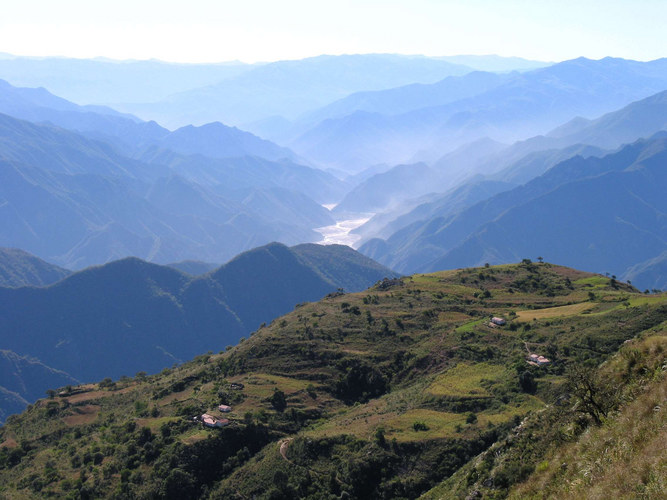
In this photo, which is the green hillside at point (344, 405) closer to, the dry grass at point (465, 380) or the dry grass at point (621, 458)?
the dry grass at point (465, 380)

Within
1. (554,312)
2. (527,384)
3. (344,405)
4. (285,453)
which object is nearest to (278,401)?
(344,405)

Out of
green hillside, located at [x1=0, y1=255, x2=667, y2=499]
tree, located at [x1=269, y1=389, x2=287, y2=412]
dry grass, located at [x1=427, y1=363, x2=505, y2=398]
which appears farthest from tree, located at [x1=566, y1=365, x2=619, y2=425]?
tree, located at [x1=269, y1=389, x2=287, y2=412]

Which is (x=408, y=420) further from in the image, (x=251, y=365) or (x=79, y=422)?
(x=79, y=422)

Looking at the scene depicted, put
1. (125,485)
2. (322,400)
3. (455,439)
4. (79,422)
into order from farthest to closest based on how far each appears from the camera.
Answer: (79,422) → (322,400) → (125,485) → (455,439)

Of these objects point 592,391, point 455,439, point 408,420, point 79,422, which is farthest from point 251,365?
point 592,391

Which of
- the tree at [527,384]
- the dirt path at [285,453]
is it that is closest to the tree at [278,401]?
the dirt path at [285,453]

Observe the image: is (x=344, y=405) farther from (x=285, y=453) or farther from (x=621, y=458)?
(x=621, y=458)
